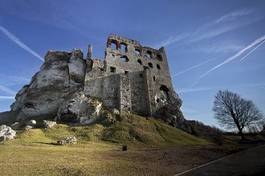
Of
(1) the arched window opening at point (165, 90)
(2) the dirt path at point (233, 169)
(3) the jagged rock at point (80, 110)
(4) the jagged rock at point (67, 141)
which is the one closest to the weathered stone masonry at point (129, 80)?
(1) the arched window opening at point (165, 90)

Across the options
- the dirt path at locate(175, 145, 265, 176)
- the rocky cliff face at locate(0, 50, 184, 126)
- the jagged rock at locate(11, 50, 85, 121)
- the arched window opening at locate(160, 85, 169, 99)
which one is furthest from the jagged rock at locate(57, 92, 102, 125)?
the dirt path at locate(175, 145, 265, 176)

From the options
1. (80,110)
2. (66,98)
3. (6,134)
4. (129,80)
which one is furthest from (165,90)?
(6,134)

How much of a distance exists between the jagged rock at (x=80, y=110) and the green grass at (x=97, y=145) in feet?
12.1

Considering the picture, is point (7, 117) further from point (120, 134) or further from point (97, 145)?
point (97, 145)

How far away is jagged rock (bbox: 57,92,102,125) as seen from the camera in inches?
1567

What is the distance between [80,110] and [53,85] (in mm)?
15306

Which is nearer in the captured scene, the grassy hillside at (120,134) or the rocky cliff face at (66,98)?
the grassy hillside at (120,134)

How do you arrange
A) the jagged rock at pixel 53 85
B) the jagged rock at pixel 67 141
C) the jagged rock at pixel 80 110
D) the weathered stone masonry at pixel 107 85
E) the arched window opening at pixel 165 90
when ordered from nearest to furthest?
1. the jagged rock at pixel 67 141
2. the jagged rock at pixel 80 110
3. the weathered stone masonry at pixel 107 85
4. the jagged rock at pixel 53 85
5. the arched window opening at pixel 165 90

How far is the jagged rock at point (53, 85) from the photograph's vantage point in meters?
49.1

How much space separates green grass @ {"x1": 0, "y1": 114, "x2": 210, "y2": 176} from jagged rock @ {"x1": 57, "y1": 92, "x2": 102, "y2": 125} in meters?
3.68

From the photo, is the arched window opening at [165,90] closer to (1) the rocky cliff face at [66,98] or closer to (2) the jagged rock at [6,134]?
(1) the rocky cliff face at [66,98]

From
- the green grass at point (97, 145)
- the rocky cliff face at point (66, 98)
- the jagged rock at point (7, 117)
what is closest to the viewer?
the green grass at point (97, 145)

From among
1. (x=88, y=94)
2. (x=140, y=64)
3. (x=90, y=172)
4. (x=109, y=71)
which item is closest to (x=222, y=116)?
(x=140, y=64)

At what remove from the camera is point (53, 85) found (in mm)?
51938
